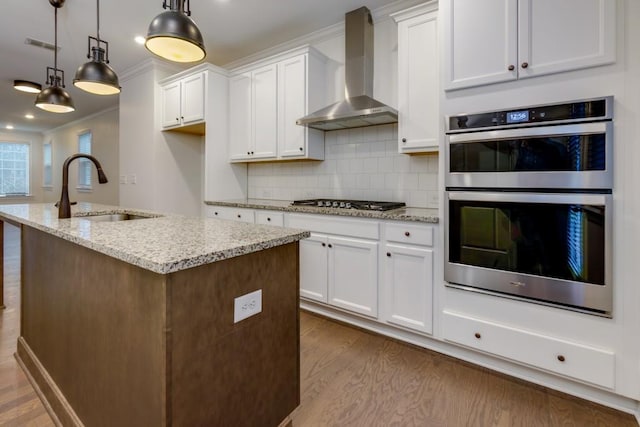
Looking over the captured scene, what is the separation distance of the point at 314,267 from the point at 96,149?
6124 mm

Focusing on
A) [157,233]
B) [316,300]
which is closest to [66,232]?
[157,233]

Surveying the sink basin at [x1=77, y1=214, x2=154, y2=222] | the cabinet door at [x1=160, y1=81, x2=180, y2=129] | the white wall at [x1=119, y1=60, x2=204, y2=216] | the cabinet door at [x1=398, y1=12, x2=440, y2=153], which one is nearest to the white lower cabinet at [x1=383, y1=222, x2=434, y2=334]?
the cabinet door at [x1=398, y1=12, x2=440, y2=153]

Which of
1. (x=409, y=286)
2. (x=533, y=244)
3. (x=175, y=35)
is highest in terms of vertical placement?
(x=175, y=35)

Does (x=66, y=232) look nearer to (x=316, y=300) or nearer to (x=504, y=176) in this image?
(x=316, y=300)

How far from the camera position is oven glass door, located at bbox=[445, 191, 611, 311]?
5.21 ft

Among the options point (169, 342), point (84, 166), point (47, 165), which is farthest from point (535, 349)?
point (47, 165)

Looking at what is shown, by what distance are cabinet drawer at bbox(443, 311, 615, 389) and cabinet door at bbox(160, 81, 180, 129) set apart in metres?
3.49

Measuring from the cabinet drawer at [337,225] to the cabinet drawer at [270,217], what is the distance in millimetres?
91

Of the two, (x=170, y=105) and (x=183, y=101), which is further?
(x=170, y=105)

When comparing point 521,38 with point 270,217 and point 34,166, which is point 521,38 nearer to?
point 270,217

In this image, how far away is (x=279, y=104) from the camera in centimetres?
Answer: 323

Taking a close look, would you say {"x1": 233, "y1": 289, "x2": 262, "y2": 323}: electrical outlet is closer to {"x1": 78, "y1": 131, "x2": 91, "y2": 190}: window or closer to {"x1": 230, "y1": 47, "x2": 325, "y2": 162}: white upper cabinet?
{"x1": 230, "y1": 47, "x2": 325, "y2": 162}: white upper cabinet

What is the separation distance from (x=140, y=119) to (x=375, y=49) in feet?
9.89

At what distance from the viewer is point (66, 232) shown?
50.6 inches
